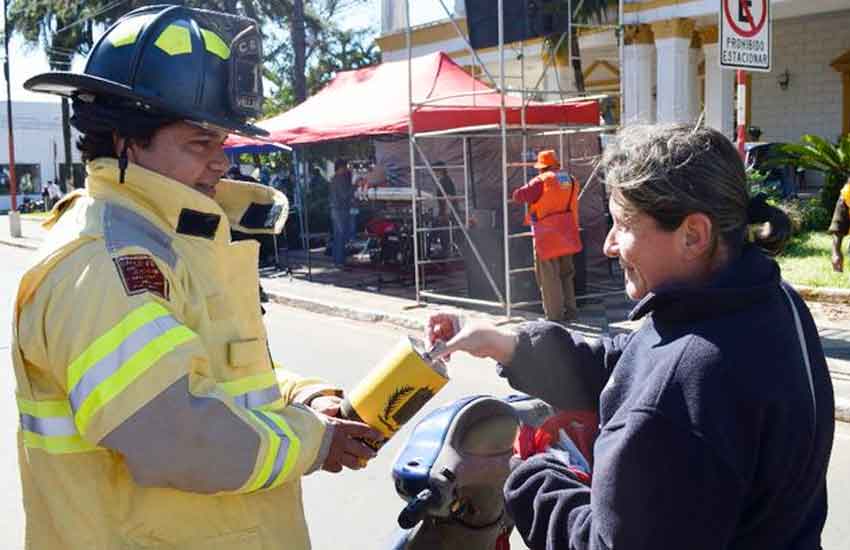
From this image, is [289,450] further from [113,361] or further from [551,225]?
[551,225]

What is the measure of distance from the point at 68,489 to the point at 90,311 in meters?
0.34

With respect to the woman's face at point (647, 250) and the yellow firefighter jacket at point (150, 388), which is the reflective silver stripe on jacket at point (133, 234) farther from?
the woman's face at point (647, 250)

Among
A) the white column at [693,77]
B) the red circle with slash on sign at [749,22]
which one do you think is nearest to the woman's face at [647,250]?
the red circle with slash on sign at [749,22]

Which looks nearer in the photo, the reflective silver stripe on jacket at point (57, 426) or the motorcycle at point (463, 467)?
the reflective silver stripe on jacket at point (57, 426)

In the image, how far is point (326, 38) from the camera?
1500 inches

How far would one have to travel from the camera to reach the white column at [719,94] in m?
19.3

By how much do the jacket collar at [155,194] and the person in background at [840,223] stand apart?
28.1 ft

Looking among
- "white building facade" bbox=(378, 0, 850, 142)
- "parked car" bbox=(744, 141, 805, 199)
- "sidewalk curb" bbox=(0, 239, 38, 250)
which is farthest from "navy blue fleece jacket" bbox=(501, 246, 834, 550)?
"sidewalk curb" bbox=(0, 239, 38, 250)

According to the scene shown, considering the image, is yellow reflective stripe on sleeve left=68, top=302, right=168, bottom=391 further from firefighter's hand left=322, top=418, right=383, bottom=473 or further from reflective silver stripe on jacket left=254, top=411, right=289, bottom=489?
firefighter's hand left=322, top=418, right=383, bottom=473

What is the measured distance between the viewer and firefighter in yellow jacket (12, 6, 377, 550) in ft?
4.78

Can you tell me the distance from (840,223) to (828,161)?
19.0ft

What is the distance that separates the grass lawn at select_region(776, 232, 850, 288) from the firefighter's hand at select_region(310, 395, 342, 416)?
22.7 ft

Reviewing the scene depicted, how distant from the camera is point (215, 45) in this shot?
177 cm

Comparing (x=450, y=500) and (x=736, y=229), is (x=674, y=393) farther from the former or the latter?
(x=450, y=500)
